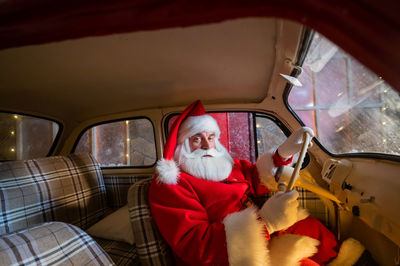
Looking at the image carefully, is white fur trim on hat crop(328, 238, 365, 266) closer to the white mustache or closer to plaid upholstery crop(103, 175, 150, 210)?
the white mustache

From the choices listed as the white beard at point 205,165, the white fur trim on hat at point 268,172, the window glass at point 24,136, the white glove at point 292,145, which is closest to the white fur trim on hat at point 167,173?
the white beard at point 205,165

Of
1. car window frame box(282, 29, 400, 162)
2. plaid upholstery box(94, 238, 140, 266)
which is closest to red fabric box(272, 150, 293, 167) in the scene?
car window frame box(282, 29, 400, 162)

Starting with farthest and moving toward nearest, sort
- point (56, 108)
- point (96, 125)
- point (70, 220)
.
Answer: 1. point (96, 125)
2. point (56, 108)
3. point (70, 220)

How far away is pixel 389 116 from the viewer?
1.14m

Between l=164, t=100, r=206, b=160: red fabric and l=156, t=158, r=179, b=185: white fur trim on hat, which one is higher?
l=164, t=100, r=206, b=160: red fabric

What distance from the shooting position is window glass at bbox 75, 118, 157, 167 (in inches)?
99.3

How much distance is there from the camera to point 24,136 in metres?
2.35

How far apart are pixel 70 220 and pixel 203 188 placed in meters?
1.25

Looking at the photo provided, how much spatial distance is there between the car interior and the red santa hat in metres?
0.23

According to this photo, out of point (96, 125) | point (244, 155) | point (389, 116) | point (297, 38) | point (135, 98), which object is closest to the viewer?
point (297, 38)

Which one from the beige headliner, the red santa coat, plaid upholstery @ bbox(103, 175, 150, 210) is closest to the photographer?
the beige headliner

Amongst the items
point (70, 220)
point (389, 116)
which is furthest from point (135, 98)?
point (389, 116)

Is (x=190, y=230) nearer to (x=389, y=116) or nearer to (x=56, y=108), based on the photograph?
(x=389, y=116)

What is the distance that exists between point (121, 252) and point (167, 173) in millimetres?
790
